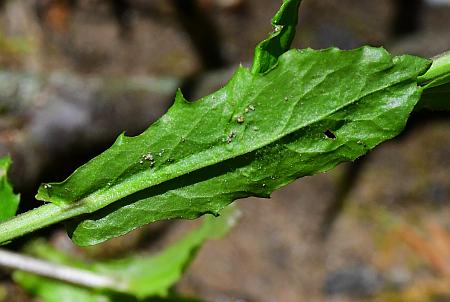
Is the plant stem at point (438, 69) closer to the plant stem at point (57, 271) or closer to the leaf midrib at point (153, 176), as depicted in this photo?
the leaf midrib at point (153, 176)

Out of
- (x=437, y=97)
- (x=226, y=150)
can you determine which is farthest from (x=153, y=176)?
(x=437, y=97)

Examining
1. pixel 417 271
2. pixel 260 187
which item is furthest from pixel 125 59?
pixel 260 187

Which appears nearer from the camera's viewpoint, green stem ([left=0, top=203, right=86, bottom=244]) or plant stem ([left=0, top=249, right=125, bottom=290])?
green stem ([left=0, top=203, right=86, bottom=244])

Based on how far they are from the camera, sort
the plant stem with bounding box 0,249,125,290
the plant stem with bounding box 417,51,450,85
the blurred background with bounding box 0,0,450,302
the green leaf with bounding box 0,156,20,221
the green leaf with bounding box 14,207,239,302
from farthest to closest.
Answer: the blurred background with bounding box 0,0,450,302 → the green leaf with bounding box 14,207,239,302 → the plant stem with bounding box 0,249,125,290 → the green leaf with bounding box 0,156,20,221 → the plant stem with bounding box 417,51,450,85

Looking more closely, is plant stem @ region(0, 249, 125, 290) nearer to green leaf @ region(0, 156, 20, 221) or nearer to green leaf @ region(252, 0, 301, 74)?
green leaf @ region(0, 156, 20, 221)

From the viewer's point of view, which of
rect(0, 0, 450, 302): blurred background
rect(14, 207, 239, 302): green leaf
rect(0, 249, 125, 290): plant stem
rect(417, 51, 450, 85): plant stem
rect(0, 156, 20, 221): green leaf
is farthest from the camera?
rect(0, 0, 450, 302): blurred background

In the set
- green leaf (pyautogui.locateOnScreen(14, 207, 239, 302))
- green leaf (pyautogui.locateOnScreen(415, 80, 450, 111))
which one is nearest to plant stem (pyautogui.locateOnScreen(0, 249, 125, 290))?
green leaf (pyautogui.locateOnScreen(14, 207, 239, 302))

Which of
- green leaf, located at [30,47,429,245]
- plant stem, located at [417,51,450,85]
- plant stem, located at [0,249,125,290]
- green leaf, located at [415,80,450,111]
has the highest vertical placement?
plant stem, located at [0,249,125,290]

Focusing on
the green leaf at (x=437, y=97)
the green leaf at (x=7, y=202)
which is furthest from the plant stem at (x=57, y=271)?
the green leaf at (x=437, y=97)

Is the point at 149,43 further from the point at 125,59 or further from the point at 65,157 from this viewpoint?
the point at 65,157
